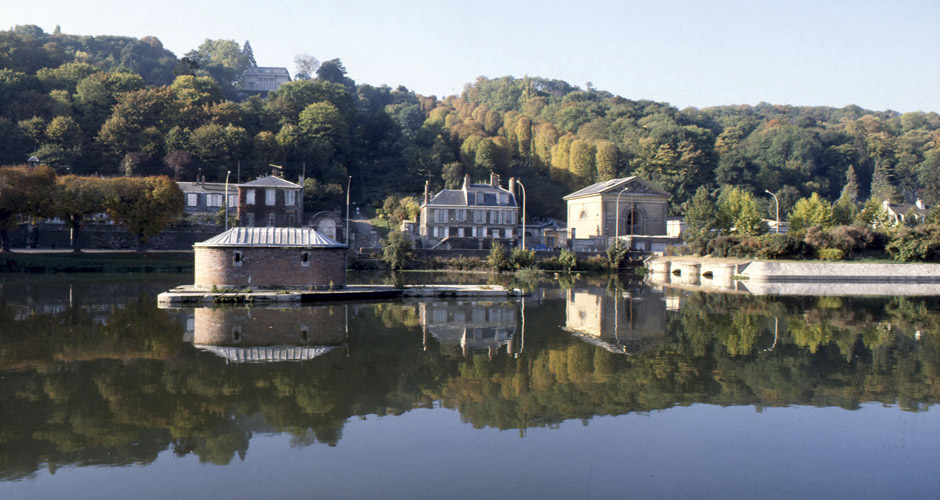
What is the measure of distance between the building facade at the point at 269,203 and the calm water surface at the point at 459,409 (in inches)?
1393

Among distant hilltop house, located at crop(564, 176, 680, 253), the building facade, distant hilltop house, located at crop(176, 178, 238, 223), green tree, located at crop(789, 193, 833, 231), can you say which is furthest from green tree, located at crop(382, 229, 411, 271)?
green tree, located at crop(789, 193, 833, 231)

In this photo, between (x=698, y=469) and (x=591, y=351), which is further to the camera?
(x=591, y=351)

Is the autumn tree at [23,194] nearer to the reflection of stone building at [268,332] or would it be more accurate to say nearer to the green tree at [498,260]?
the reflection of stone building at [268,332]

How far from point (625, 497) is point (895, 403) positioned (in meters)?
6.97

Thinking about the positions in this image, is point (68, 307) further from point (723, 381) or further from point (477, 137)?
point (477, 137)

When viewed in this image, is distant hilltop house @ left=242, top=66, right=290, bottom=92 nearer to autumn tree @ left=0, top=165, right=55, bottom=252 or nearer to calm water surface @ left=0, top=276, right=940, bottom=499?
autumn tree @ left=0, top=165, right=55, bottom=252

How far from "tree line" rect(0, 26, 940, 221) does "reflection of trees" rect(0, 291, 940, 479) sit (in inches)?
1868

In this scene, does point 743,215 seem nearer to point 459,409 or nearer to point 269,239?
point 269,239

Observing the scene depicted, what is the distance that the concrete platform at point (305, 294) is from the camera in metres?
24.5

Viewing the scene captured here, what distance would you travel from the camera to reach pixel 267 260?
27.0m

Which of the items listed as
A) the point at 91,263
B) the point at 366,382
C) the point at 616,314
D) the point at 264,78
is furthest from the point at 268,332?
the point at 264,78

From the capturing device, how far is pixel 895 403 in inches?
471

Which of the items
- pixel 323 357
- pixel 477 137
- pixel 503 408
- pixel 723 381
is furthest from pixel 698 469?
pixel 477 137

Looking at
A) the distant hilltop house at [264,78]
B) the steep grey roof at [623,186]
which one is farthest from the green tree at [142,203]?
the distant hilltop house at [264,78]
